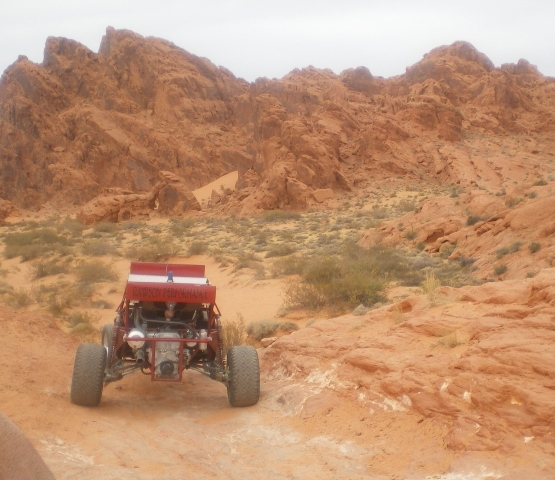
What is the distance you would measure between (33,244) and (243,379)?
24.1 m

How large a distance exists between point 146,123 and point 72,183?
10.0 metres

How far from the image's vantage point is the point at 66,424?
659cm

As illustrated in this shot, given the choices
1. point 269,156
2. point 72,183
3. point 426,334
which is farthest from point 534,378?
point 72,183

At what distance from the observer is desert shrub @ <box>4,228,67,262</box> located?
1043 inches

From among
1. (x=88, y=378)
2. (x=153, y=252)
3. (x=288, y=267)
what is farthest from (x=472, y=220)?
(x=88, y=378)

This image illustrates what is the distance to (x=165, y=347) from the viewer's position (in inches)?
296

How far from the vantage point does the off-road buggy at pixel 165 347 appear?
24.3ft

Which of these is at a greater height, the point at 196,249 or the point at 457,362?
the point at 457,362

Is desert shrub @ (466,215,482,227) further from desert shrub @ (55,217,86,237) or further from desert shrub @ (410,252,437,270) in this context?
desert shrub @ (55,217,86,237)

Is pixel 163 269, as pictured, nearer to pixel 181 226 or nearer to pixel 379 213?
pixel 379 213

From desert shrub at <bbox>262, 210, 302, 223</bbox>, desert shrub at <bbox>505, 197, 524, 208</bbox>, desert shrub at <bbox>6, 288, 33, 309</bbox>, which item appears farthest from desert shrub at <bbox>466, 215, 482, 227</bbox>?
desert shrub at <bbox>262, 210, 302, 223</bbox>

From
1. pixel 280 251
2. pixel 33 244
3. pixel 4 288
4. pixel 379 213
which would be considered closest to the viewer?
pixel 4 288

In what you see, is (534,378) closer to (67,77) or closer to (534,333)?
(534,333)

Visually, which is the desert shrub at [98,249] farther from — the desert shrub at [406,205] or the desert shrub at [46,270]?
the desert shrub at [406,205]
